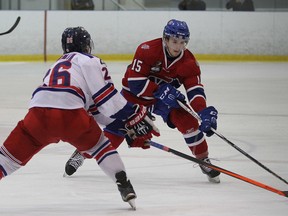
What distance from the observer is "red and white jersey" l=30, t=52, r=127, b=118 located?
3758 mm

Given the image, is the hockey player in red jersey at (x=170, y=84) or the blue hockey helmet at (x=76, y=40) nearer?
the blue hockey helmet at (x=76, y=40)

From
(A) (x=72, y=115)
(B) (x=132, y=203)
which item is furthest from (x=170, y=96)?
(A) (x=72, y=115)

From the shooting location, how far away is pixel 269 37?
45.5ft

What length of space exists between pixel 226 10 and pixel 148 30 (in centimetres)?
132

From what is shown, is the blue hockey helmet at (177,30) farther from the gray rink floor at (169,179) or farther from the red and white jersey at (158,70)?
→ the gray rink floor at (169,179)

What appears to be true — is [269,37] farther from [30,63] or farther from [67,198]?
[67,198]

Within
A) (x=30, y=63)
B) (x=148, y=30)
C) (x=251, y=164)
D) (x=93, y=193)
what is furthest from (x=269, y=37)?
(x=93, y=193)

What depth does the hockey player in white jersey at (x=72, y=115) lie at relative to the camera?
12.2 feet

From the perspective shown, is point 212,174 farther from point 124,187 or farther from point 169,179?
point 124,187

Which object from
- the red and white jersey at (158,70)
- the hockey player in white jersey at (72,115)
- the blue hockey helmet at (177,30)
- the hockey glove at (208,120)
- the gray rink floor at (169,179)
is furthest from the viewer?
the red and white jersey at (158,70)

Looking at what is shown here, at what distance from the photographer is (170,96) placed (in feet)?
15.3

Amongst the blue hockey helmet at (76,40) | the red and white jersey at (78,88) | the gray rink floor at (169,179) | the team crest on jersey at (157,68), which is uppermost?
the blue hockey helmet at (76,40)

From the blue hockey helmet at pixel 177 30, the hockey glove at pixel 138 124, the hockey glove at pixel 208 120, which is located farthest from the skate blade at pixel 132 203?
the blue hockey helmet at pixel 177 30

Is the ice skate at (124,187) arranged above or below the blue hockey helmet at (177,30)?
below
